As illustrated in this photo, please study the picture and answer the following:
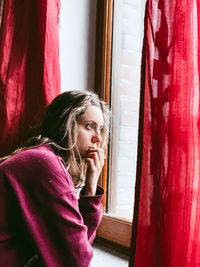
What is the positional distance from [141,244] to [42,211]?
0.26 m

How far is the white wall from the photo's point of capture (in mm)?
1460

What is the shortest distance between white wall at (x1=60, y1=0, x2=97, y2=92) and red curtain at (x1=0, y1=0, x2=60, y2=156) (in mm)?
160

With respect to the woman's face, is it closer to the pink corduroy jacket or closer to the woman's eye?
the woman's eye

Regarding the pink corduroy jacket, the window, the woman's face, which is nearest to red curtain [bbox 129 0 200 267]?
the pink corduroy jacket

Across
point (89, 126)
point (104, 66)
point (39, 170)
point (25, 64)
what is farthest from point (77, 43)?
point (39, 170)

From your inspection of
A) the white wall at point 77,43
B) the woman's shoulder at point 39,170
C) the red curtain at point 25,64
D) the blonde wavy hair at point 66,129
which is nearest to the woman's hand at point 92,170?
the blonde wavy hair at point 66,129

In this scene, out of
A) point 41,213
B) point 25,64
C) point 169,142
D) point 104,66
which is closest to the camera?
point 169,142

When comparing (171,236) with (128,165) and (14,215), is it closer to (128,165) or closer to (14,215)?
(14,215)

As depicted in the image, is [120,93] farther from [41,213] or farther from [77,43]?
[41,213]

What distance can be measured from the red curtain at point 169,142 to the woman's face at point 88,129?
0.26m

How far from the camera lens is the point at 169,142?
728 mm

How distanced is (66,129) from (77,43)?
616mm

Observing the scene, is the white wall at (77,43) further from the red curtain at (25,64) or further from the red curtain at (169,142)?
the red curtain at (169,142)

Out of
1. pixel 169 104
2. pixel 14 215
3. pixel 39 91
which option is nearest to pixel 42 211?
pixel 14 215
